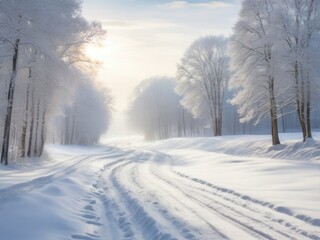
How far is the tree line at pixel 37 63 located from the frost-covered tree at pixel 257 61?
9.98m

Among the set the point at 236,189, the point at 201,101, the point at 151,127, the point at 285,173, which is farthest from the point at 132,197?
the point at 151,127

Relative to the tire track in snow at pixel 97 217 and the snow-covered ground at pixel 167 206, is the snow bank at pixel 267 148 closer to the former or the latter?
the snow-covered ground at pixel 167 206

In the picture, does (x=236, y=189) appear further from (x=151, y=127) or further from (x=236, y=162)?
(x=151, y=127)

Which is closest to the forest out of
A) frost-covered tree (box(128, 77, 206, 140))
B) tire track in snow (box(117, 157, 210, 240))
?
Answer: tire track in snow (box(117, 157, 210, 240))

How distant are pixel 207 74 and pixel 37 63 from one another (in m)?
28.1

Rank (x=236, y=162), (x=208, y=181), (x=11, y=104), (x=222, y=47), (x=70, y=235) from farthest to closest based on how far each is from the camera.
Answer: (x=222, y=47)
(x=236, y=162)
(x=11, y=104)
(x=208, y=181)
(x=70, y=235)

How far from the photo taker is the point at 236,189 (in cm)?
1202

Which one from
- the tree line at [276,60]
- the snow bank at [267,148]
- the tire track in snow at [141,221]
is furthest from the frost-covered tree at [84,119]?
the tire track in snow at [141,221]

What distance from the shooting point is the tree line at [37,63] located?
1652 centimetres

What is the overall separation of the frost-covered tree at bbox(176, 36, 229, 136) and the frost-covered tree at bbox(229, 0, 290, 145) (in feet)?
55.5

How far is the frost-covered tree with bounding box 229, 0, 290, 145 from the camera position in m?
23.4

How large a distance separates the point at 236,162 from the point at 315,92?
701 centimetres

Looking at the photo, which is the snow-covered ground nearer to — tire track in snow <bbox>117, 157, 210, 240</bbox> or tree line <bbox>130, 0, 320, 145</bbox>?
tire track in snow <bbox>117, 157, 210, 240</bbox>

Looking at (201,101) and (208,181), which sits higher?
(201,101)
